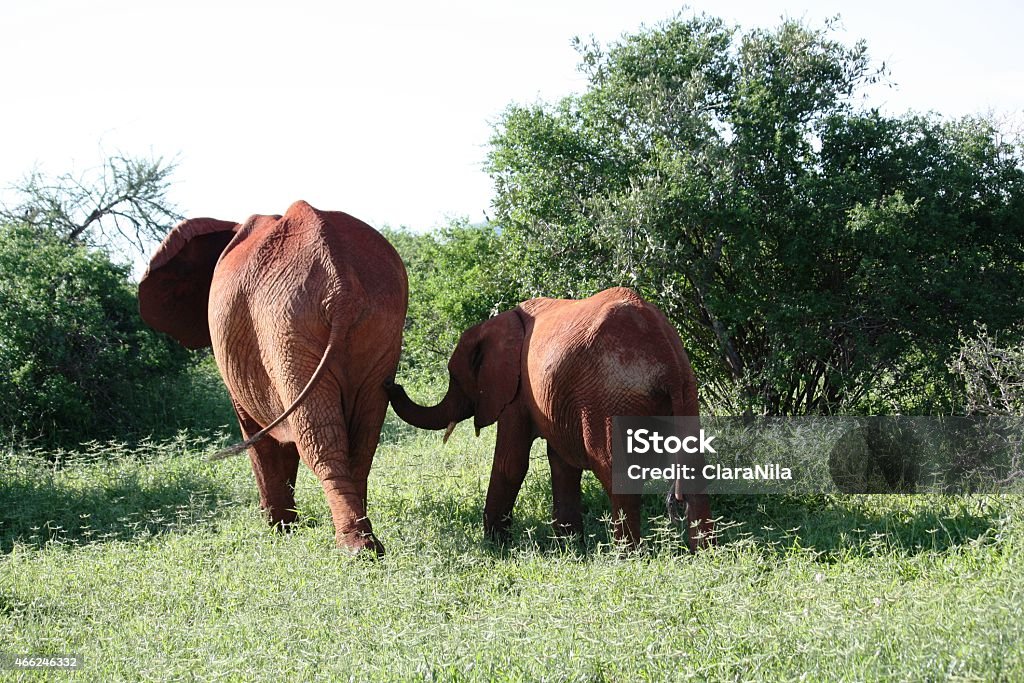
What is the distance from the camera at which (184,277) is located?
27.5 feet

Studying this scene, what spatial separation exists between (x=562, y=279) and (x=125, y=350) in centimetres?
573

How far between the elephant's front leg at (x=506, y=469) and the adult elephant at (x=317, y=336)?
0.85m

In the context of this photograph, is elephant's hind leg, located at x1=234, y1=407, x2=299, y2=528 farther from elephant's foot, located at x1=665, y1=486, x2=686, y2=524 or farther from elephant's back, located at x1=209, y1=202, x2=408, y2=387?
elephant's foot, located at x1=665, y1=486, x2=686, y2=524

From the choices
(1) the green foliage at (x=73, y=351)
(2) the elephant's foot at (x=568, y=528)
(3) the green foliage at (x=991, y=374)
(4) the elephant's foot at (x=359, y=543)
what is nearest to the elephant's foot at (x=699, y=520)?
(2) the elephant's foot at (x=568, y=528)

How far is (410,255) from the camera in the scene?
24094mm

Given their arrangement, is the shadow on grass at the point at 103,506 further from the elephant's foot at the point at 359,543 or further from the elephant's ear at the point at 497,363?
→ the elephant's ear at the point at 497,363

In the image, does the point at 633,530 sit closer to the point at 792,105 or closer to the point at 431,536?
the point at 431,536

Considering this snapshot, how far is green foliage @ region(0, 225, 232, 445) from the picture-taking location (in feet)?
38.5

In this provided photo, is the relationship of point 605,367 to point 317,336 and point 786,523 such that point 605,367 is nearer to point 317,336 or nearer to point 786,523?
point 317,336

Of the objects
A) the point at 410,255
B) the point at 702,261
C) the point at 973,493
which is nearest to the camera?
the point at 973,493

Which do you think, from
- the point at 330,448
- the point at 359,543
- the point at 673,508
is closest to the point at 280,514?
the point at 330,448

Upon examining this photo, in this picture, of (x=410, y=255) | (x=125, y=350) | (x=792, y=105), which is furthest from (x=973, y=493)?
(x=410, y=255)

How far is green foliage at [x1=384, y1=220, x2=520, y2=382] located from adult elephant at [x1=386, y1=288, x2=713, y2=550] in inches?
141

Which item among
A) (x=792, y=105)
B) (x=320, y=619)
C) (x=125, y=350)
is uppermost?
(x=792, y=105)
